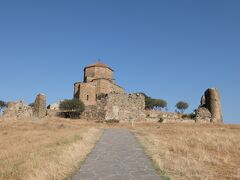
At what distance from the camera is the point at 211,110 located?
3897cm

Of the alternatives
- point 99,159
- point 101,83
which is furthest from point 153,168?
A: point 101,83

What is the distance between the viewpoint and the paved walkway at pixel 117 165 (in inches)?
307

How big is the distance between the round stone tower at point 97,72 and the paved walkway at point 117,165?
42.5 meters

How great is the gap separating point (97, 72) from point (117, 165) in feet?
153

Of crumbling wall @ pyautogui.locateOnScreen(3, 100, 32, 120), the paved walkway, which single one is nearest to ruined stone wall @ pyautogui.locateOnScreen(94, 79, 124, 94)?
crumbling wall @ pyautogui.locateOnScreen(3, 100, 32, 120)

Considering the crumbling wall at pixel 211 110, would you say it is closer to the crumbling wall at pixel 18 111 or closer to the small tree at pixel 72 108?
the small tree at pixel 72 108

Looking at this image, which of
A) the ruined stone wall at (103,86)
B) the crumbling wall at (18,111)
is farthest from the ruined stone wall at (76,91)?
the crumbling wall at (18,111)

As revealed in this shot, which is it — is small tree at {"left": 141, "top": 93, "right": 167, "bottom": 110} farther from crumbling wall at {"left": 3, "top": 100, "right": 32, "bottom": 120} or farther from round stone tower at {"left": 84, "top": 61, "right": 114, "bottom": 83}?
crumbling wall at {"left": 3, "top": 100, "right": 32, "bottom": 120}

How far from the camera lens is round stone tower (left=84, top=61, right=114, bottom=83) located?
55156 millimetres

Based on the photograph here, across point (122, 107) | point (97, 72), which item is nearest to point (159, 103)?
point (97, 72)

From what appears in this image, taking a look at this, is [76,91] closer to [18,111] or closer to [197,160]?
[18,111]

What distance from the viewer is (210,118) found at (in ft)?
125

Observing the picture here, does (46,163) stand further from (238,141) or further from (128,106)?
(128,106)

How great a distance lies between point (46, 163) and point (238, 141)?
35.9ft
